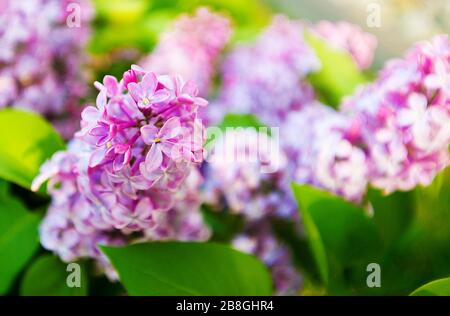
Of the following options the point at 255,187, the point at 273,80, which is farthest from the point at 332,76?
the point at 255,187

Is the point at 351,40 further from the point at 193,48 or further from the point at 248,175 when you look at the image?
the point at 248,175

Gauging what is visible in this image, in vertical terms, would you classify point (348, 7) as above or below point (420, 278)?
above

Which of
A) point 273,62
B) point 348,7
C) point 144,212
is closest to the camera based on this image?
point 144,212

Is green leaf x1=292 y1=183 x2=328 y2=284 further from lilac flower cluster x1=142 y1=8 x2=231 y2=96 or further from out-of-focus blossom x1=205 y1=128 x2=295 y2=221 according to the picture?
lilac flower cluster x1=142 y1=8 x2=231 y2=96

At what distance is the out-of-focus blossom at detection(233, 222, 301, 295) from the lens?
533 millimetres

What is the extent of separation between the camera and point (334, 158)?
0.47m

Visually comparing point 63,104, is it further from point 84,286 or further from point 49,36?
point 84,286

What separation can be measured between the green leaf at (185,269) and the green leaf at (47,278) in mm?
66

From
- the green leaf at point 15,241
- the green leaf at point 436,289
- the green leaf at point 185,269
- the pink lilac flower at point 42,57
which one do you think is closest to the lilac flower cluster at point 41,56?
the pink lilac flower at point 42,57

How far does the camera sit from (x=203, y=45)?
76 centimetres

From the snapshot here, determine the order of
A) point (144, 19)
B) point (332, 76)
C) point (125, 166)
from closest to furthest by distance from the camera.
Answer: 1. point (125, 166)
2. point (332, 76)
3. point (144, 19)

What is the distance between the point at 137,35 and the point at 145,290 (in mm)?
465

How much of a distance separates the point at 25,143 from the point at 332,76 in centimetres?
35

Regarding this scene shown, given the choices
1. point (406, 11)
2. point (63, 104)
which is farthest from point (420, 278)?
point (406, 11)
